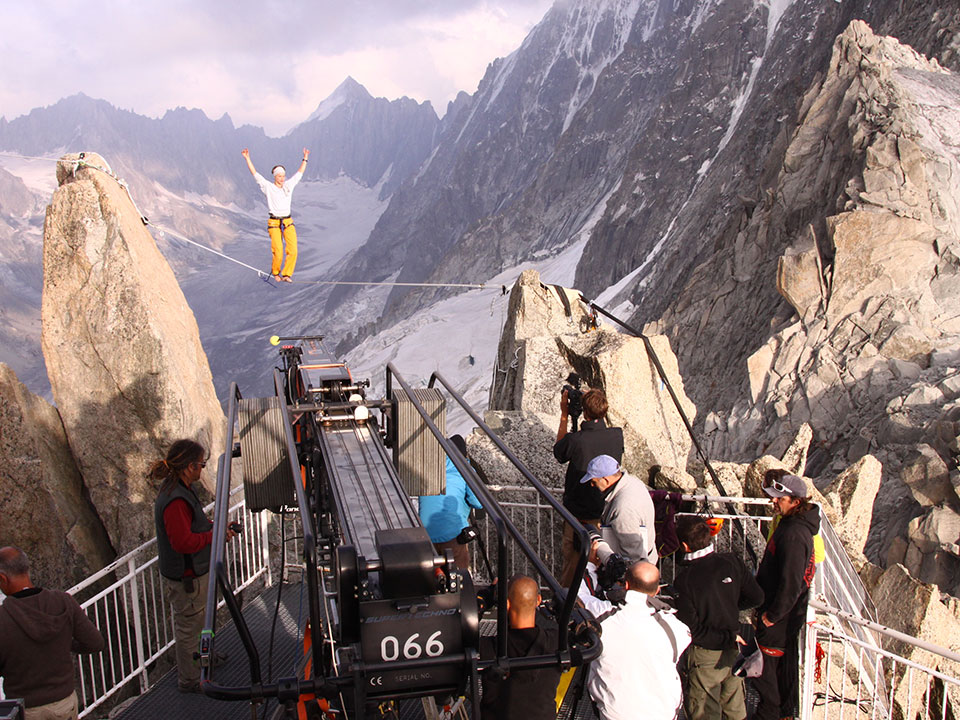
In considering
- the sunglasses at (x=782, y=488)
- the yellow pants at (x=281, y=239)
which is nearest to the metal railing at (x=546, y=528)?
the sunglasses at (x=782, y=488)

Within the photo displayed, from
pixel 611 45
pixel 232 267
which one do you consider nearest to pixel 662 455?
pixel 611 45

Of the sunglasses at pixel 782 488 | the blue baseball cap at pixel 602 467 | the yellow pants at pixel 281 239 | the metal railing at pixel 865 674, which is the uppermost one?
the yellow pants at pixel 281 239

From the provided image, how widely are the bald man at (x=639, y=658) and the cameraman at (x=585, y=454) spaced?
5.48 ft

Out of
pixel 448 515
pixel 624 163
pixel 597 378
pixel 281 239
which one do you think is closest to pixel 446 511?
pixel 448 515

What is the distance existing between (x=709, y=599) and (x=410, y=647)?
224 centimetres

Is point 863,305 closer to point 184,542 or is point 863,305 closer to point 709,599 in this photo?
point 709,599

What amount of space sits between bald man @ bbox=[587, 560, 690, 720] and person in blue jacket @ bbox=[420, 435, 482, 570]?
4.77ft

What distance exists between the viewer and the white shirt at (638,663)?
12.2ft

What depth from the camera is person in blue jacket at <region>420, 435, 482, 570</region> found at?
507cm

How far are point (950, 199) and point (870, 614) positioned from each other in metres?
16.6

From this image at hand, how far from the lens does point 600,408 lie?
577 cm

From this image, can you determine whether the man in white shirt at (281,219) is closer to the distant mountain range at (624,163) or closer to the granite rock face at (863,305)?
the granite rock face at (863,305)

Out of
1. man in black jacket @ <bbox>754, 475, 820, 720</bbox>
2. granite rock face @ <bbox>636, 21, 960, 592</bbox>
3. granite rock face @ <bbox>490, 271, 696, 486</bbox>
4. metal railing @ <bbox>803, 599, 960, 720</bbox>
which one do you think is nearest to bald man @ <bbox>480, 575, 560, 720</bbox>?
man in black jacket @ <bbox>754, 475, 820, 720</bbox>

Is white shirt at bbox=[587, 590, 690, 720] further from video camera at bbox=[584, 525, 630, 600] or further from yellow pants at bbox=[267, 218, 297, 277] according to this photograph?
yellow pants at bbox=[267, 218, 297, 277]
